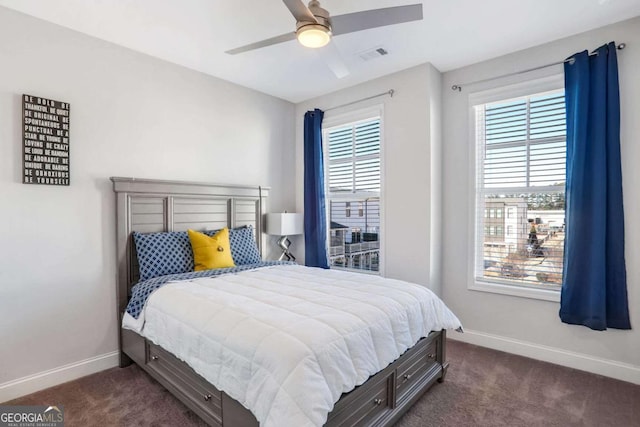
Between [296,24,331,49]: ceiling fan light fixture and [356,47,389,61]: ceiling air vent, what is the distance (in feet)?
3.90

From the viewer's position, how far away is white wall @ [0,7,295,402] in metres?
2.33

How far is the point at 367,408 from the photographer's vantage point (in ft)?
5.67

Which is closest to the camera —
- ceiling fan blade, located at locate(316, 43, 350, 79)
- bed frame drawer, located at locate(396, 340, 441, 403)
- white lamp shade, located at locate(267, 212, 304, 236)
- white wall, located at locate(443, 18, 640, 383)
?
bed frame drawer, located at locate(396, 340, 441, 403)

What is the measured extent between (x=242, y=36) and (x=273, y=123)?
152cm

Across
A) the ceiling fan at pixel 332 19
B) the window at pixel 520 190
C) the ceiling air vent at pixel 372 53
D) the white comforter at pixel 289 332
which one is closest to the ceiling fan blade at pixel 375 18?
the ceiling fan at pixel 332 19

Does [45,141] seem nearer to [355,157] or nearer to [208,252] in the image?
[208,252]

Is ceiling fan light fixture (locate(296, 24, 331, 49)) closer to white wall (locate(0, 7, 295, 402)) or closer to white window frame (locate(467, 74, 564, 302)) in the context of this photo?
white wall (locate(0, 7, 295, 402))

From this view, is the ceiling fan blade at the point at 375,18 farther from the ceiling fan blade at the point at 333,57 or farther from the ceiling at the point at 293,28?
the ceiling at the point at 293,28

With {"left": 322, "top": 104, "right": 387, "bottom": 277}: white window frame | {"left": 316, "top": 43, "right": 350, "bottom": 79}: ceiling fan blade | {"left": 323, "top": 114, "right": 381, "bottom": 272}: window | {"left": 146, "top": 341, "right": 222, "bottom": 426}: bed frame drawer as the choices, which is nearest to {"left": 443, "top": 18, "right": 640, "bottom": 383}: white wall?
{"left": 322, "top": 104, "right": 387, "bottom": 277}: white window frame

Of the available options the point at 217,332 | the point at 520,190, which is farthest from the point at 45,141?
the point at 520,190

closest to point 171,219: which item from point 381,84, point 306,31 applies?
point 306,31

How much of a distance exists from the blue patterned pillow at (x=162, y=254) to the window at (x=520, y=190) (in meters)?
2.77

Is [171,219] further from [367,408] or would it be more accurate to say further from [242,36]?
[367,408]

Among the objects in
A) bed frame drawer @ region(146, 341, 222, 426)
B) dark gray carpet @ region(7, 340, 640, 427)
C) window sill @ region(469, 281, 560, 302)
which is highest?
window sill @ region(469, 281, 560, 302)
